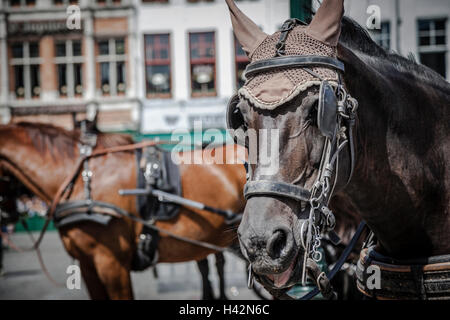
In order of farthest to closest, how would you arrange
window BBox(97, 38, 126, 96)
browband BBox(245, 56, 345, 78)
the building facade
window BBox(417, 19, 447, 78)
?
window BBox(97, 38, 126, 96)
window BBox(417, 19, 447, 78)
the building facade
browband BBox(245, 56, 345, 78)

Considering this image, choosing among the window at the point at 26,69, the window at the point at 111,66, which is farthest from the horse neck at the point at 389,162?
the window at the point at 26,69

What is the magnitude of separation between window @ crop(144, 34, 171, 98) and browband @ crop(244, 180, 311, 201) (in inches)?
491

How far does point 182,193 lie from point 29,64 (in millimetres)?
13389

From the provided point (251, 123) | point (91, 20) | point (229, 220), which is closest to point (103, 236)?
point (229, 220)

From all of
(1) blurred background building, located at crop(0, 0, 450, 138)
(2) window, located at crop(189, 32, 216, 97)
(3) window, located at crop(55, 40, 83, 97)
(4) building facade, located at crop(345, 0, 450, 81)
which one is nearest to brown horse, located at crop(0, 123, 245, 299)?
(4) building facade, located at crop(345, 0, 450, 81)

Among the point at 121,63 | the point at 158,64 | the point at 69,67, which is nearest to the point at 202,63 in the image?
the point at 158,64

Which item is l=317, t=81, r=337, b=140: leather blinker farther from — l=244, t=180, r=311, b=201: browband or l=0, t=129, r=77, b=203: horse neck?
l=0, t=129, r=77, b=203: horse neck

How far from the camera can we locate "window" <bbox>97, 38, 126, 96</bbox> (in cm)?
1410

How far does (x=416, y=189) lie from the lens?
151cm

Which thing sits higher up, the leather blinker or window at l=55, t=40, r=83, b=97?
window at l=55, t=40, r=83, b=97

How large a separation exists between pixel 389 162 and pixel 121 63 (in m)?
13.8

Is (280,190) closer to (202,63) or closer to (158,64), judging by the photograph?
(202,63)

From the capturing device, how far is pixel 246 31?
4.81 feet
